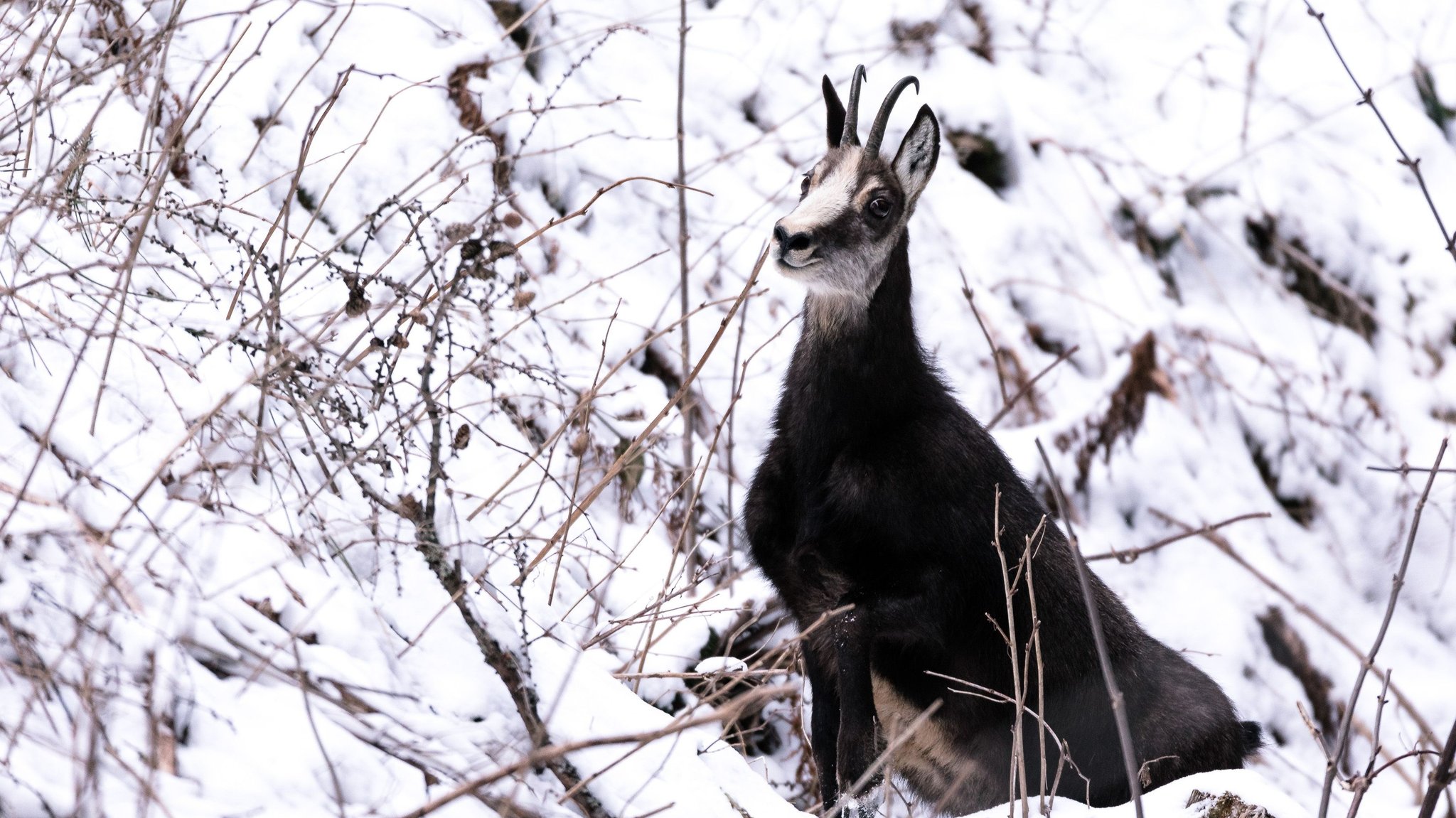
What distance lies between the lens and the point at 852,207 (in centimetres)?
373

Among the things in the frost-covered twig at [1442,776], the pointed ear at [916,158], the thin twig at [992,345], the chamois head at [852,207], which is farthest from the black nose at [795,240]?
the frost-covered twig at [1442,776]

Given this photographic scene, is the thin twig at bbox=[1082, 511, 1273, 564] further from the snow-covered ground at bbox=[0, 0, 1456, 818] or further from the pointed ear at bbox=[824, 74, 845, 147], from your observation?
the pointed ear at bbox=[824, 74, 845, 147]

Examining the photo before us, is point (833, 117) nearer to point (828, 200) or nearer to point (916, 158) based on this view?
point (916, 158)

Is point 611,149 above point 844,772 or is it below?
above

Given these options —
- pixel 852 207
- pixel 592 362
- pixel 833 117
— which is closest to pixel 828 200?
pixel 852 207

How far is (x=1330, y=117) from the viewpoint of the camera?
8.48 m

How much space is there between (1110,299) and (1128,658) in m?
3.58

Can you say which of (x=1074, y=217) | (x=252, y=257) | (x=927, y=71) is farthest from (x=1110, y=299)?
(x=252, y=257)

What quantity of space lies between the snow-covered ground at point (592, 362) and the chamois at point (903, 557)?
0.37 meters

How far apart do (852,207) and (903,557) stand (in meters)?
0.97

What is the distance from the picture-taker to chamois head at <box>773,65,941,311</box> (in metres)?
3.57

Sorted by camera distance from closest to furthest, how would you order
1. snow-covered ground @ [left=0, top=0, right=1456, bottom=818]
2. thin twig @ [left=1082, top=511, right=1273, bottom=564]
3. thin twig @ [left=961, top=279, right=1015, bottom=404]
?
snow-covered ground @ [left=0, top=0, right=1456, bottom=818] → thin twig @ [left=1082, top=511, right=1273, bottom=564] → thin twig @ [left=961, top=279, right=1015, bottom=404]

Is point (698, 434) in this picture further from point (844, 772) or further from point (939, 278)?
point (844, 772)

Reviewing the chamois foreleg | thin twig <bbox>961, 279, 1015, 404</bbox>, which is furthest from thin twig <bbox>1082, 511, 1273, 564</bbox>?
thin twig <bbox>961, 279, 1015, 404</bbox>
